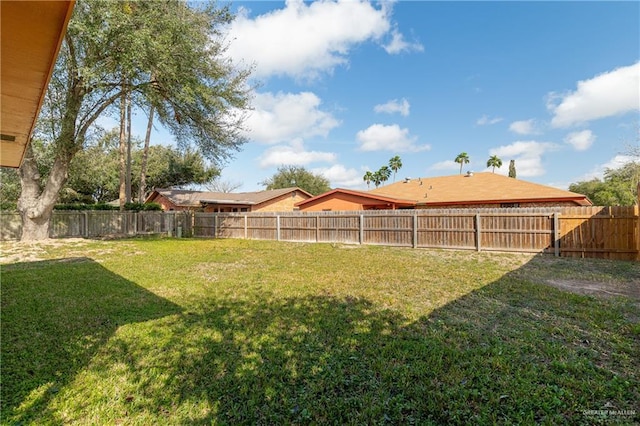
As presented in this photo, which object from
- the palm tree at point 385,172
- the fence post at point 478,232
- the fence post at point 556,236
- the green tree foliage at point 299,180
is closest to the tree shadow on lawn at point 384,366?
the fence post at point 556,236

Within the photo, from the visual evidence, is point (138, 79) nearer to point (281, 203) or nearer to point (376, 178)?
point (281, 203)

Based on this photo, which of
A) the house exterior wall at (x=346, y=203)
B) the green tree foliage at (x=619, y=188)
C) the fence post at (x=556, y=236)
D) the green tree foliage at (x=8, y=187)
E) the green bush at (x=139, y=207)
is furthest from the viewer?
the green tree foliage at (x=619, y=188)

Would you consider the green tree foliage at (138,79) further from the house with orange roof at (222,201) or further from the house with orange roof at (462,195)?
the house with orange roof at (222,201)

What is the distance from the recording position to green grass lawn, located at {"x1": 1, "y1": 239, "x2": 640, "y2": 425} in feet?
7.53

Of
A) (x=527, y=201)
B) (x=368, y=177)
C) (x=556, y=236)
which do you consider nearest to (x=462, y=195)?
(x=527, y=201)

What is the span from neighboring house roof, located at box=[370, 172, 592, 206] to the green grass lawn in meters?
Result: 10.8

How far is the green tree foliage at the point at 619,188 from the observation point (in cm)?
2061

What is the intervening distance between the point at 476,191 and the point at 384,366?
1817 centimetres

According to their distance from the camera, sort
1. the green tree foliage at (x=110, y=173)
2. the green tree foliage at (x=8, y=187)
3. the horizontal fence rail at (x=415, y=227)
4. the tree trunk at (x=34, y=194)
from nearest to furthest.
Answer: the horizontal fence rail at (x=415, y=227), the tree trunk at (x=34, y=194), the green tree foliage at (x=8, y=187), the green tree foliage at (x=110, y=173)

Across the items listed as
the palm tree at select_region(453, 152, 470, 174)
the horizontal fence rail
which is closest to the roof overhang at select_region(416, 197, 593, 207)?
the horizontal fence rail

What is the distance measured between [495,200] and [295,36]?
529 inches

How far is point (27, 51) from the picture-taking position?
218cm

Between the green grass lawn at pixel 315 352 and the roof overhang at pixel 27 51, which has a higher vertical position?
the roof overhang at pixel 27 51

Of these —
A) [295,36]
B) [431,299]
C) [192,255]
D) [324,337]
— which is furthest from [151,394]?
[295,36]
